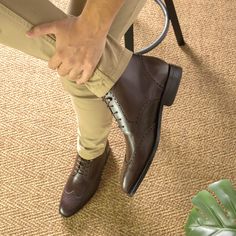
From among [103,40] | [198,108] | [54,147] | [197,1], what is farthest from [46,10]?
[197,1]

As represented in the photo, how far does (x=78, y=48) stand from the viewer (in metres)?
0.75

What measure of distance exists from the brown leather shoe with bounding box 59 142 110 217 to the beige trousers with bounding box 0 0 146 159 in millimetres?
162

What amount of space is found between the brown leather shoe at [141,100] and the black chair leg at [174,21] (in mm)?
460

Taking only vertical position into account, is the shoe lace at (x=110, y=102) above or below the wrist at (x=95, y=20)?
below

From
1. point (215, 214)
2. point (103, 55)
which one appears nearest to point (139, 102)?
point (103, 55)

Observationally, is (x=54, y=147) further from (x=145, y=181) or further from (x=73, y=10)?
(x=73, y=10)

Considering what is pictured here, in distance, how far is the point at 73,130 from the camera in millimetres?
1307

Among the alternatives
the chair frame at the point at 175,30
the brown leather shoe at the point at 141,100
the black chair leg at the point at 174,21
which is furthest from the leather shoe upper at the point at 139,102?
the black chair leg at the point at 174,21

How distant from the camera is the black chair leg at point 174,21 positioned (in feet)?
4.19

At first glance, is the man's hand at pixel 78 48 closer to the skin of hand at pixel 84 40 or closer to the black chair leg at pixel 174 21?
the skin of hand at pixel 84 40

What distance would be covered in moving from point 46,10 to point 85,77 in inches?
5.4

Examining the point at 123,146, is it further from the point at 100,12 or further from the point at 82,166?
the point at 100,12

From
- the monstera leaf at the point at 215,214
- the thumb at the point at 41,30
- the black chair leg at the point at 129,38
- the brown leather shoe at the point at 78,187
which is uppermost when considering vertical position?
the thumb at the point at 41,30

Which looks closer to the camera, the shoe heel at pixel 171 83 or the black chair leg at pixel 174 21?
the shoe heel at pixel 171 83
